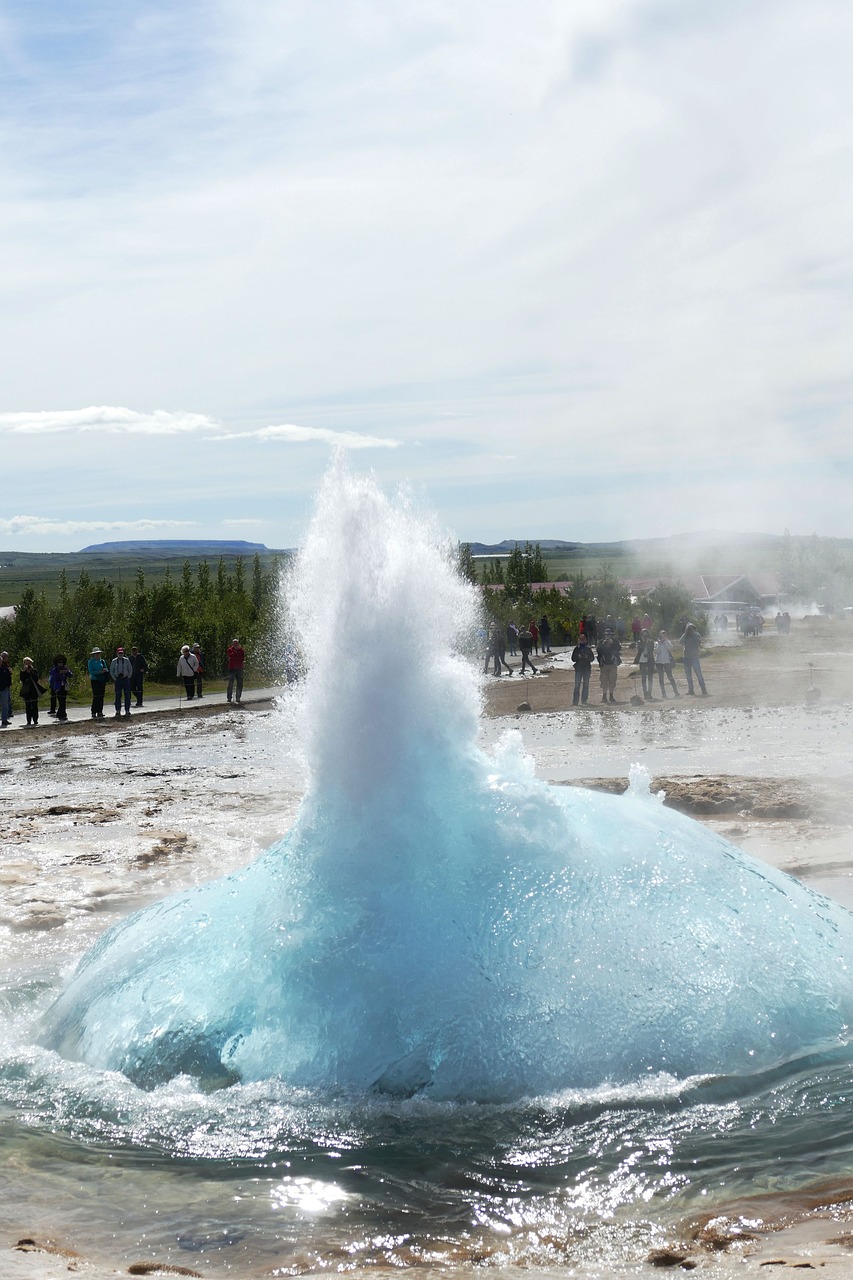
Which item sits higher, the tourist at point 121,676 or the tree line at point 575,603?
the tree line at point 575,603

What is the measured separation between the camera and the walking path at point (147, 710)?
782 inches

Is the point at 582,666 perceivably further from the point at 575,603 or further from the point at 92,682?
the point at 575,603

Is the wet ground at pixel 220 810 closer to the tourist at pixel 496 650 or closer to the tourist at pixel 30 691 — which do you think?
the tourist at pixel 30 691

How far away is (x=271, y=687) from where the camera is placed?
27.2 meters

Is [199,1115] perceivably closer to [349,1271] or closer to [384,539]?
[349,1271]

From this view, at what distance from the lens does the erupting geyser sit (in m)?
4.71

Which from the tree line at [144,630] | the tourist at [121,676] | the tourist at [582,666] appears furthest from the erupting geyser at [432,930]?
the tree line at [144,630]

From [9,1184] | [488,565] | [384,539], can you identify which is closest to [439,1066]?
[9,1184]

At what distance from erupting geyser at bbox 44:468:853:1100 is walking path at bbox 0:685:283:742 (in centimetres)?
1425

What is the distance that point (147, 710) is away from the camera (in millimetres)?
22000

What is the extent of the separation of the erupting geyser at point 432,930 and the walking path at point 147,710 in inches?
561

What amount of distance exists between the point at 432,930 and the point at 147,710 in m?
17.8

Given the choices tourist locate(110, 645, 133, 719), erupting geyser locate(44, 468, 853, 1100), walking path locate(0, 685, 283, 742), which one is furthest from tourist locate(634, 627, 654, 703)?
erupting geyser locate(44, 468, 853, 1100)

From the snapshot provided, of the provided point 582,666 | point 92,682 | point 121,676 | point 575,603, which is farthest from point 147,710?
point 575,603
